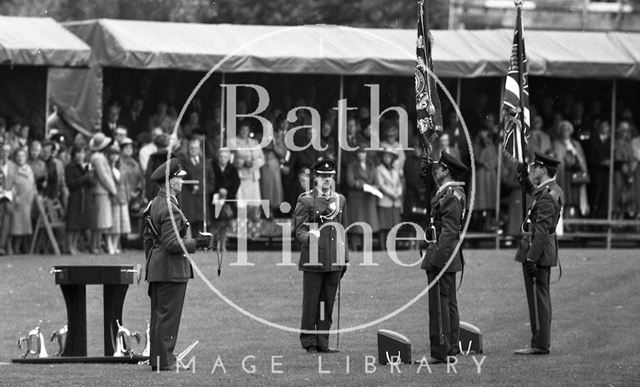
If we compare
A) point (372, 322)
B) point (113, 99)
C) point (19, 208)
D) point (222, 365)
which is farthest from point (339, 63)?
point (222, 365)

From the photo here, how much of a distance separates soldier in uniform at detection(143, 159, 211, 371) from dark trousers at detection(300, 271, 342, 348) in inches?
→ 95.7

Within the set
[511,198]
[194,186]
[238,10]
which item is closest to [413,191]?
[511,198]

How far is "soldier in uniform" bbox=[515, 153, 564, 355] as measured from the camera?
1709cm

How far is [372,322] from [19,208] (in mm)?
6943

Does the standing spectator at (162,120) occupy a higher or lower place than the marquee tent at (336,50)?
lower

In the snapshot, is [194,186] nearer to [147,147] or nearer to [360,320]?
[147,147]

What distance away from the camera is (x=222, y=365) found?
1606 cm

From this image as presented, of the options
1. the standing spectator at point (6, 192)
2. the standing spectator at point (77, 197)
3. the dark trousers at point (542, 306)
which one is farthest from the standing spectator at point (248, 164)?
the dark trousers at point (542, 306)

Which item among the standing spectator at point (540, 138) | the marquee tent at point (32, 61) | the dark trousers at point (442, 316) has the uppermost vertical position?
the marquee tent at point (32, 61)

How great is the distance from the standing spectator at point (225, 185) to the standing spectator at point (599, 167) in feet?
22.4

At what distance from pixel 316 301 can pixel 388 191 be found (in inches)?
378

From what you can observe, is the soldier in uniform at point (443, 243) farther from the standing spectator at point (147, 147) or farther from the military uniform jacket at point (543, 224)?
the standing spectator at point (147, 147)

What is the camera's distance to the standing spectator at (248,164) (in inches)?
1044

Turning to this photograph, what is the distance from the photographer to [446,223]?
16.2 meters
